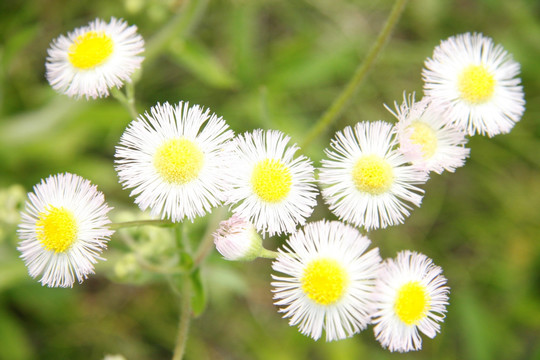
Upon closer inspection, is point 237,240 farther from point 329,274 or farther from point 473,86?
point 473,86

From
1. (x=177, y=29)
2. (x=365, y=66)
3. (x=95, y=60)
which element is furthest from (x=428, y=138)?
(x=177, y=29)

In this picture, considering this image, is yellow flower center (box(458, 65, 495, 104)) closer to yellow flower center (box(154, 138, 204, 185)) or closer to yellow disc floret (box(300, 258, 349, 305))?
yellow disc floret (box(300, 258, 349, 305))

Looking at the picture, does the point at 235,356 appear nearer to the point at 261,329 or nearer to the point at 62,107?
the point at 261,329

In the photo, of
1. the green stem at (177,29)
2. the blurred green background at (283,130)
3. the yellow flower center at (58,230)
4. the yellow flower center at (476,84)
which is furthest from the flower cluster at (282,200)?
the blurred green background at (283,130)

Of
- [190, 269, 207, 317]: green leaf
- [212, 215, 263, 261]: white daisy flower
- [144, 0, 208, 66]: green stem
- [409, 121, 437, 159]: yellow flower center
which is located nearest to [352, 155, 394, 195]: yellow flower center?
[409, 121, 437, 159]: yellow flower center

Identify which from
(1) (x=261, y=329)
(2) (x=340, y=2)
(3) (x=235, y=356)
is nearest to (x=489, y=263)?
(1) (x=261, y=329)
